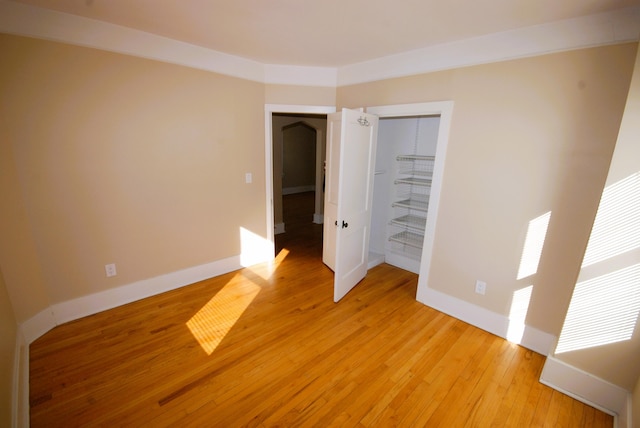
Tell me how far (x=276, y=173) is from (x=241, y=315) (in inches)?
122

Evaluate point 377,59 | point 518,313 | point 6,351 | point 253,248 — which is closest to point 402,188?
point 377,59

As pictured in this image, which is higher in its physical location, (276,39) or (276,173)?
(276,39)

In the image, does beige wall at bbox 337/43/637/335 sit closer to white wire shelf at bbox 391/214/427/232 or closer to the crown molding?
the crown molding

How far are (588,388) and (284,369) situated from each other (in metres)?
2.15

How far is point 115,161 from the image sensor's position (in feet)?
8.63

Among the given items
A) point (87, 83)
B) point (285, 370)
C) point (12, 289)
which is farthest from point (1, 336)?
point (87, 83)

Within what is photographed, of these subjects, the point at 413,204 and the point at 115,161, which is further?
the point at 413,204

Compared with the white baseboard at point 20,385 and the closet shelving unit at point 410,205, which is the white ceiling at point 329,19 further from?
the white baseboard at point 20,385

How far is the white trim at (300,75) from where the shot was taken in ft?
11.4

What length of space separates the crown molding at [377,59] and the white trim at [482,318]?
2.20 meters

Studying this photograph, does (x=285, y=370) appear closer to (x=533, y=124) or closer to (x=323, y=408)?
(x=323, y=408)

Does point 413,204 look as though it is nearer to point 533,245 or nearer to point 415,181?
point 415,181

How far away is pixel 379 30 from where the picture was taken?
2.30 m

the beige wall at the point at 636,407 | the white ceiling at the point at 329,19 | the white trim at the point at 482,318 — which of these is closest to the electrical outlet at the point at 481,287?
the white trim at the point at 482,318
